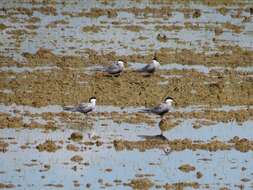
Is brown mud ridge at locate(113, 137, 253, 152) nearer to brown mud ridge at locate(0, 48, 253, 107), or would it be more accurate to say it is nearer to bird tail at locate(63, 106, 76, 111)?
bird tail at locate(63, 106, 76, 111)

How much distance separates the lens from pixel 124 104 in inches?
1033

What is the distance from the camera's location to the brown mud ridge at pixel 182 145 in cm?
A: 2216

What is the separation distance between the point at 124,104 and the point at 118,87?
2.04 m

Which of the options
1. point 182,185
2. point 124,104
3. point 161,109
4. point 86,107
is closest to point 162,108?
point 161,109

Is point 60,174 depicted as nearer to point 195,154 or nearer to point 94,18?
point 195,154

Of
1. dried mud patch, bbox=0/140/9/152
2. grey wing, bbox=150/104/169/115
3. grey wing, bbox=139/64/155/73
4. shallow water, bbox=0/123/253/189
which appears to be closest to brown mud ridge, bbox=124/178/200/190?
shallow water, bbox=0/123/253/189

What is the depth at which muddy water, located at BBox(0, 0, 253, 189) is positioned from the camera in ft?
66.2

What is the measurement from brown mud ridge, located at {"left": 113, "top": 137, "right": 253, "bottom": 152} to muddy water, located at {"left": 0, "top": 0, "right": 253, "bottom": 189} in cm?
3

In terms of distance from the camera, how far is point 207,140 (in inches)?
902

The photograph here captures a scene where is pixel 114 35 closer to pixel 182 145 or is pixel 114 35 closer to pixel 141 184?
pixel 182 145

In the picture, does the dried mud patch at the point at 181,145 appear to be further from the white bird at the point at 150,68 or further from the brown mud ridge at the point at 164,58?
the brown mud ridge at the point at 164,58

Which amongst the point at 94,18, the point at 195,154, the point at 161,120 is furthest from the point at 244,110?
the point at 94,18

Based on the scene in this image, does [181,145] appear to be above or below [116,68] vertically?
below

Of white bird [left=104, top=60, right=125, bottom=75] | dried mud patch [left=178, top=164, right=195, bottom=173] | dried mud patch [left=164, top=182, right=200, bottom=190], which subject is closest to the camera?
dried mud patch [left=164, top=182, right=200, bottom=190]
